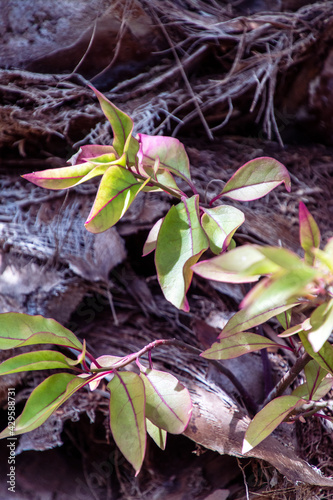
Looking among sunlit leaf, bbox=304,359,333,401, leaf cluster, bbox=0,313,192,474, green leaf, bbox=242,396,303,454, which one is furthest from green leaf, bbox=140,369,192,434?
sunlit leaf, bbox=304,359,333,401

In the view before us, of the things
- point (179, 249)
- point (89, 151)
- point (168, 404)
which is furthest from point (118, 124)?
point (168, 404)

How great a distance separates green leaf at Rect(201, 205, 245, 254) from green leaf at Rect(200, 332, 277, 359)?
0.16m

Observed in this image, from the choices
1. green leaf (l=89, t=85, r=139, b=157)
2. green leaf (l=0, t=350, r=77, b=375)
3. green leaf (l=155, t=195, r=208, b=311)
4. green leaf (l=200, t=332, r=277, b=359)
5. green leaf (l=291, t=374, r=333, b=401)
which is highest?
green leaf (l=89, t=85, r=139, b=157)

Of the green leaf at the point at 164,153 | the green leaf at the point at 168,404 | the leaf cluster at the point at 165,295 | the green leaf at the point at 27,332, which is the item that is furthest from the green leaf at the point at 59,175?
the green leaf at the point at 168,404

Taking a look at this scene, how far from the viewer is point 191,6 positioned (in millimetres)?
1234

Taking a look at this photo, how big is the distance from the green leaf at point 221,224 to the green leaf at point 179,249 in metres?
0.03

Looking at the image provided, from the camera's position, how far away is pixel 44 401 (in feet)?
1.76

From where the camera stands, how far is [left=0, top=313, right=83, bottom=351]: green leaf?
1.89 ft

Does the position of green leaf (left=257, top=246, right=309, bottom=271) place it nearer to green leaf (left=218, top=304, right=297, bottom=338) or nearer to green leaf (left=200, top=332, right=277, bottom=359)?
green leaf (left=218, top=304, right=297, bottom=338)

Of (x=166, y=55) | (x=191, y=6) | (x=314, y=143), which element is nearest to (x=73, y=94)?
(x=166, y=55)

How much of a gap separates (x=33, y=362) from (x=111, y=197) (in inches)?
10.7

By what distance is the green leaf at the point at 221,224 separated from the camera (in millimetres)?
555

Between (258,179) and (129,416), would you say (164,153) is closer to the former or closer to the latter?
(258,179)

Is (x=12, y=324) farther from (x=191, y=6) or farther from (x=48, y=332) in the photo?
(x=191, y=6)
